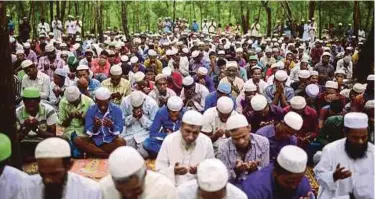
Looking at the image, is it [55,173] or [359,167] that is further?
[359,167]

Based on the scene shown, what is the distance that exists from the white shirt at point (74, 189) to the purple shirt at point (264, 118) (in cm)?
319

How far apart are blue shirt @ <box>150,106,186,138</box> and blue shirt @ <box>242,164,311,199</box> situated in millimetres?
2642

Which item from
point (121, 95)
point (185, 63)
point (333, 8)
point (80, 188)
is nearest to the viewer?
point (80, 188)

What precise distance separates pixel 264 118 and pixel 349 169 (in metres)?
2.04

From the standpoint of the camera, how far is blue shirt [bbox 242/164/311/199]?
3.49m

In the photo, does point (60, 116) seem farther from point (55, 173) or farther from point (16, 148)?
point (55, 173)

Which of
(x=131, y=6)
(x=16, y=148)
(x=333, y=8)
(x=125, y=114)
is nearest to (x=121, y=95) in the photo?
(x=125, y=114)

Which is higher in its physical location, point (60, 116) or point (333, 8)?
point (333, 8)

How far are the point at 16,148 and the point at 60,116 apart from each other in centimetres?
Answer: 191

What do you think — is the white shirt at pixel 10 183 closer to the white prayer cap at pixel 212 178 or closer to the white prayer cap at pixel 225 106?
the white prayer cap at pixel 212 178

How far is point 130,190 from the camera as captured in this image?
299cm

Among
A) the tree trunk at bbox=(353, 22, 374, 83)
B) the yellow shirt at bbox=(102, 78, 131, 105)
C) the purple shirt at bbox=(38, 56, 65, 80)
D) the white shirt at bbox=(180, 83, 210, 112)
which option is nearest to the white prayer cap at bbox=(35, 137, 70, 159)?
the white shirt at bbox=(180, 83, 210, 112)

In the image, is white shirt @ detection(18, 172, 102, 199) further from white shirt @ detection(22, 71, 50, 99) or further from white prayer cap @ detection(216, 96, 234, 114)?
white shirt @ detection(22, 71, 50, 99)

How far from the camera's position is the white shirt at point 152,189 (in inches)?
125
